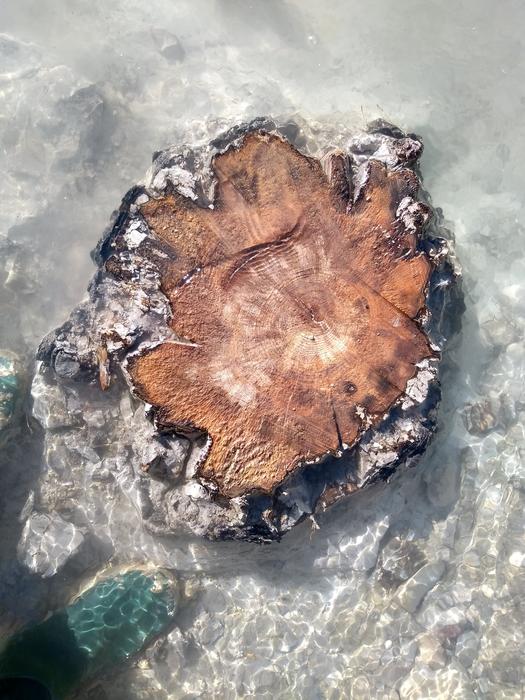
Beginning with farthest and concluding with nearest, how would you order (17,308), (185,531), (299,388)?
(17,308), (185,531), (299,388)

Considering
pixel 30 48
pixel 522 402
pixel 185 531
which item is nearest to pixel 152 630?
pixel 185 531

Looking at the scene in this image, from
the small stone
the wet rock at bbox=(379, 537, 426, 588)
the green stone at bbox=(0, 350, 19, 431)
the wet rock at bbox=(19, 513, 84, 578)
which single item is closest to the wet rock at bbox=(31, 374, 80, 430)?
the green stone at bbox=(0, 350, 19, 431)

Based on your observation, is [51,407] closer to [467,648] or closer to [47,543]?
[47,543]

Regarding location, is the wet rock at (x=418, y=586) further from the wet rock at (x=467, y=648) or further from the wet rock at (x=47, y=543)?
the wet rock at (x=47, y=543)

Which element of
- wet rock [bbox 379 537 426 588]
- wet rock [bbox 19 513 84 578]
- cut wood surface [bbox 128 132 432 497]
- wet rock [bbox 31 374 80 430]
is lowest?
wet rock [bbox 379 537 426 588]

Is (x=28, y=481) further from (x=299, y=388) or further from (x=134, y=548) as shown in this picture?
(x=299, y=388)

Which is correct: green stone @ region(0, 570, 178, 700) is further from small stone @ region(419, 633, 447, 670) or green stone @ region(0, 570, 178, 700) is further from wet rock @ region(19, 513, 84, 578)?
small stone @ region(419, 633, 447, 670)

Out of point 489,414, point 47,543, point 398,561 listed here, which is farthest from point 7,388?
point 489,414
